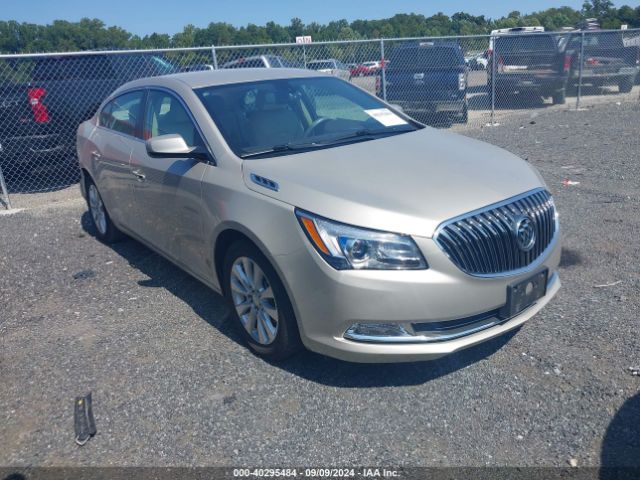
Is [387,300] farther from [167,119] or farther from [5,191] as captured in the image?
[5,191]

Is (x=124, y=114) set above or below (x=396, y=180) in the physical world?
Result: above

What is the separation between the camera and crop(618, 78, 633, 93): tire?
17.1 meters

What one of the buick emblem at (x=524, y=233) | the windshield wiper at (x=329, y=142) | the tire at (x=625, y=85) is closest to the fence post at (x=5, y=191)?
the windshield wiper at (x=329, y=142)

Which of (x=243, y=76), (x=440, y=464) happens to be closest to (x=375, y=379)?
(x=440, y=464)

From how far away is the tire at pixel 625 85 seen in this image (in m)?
17.1

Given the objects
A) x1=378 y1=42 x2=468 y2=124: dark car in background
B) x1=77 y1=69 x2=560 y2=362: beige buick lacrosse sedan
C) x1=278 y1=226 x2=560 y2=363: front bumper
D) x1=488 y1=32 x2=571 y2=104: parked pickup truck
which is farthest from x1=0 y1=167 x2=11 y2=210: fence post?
x1=488 y1=32 x2=571 y2=104: parked pickup truck

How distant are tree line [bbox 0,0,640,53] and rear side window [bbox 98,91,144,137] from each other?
1603cm

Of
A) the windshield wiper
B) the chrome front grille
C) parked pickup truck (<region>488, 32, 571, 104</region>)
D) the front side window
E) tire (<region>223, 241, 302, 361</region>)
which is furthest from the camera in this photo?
parked pickup truck (<region>488, 32, 571, 104</region>)

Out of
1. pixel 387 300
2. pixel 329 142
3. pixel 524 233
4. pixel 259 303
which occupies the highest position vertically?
pixel 329 142

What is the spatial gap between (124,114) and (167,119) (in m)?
0.96

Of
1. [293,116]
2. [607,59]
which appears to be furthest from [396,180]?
[607,59]

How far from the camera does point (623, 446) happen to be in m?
2.81

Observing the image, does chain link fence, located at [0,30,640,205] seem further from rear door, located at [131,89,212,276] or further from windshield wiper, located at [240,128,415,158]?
windshield wiper, located at [240,128,415,158]

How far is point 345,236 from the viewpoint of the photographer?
9.95 feet
